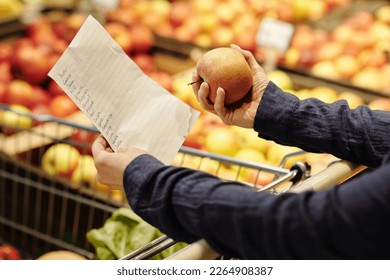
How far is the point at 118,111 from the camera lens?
45.0 inches

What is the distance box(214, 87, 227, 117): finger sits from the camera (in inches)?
50.4

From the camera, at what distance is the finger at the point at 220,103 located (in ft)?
4.20

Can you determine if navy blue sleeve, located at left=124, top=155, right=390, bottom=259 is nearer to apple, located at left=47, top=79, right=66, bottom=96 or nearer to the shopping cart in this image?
the shopping cart

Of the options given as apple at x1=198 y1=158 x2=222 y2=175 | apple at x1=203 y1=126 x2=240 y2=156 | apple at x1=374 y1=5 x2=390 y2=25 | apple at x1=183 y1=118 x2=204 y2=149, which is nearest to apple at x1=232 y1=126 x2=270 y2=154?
apple at x1=203 y1=126 x2=240 y2=156

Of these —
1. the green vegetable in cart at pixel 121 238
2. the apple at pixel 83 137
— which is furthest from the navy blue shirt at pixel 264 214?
the apple at pixel 83 137

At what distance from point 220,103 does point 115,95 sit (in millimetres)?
276

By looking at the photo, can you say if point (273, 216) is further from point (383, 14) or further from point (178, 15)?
point (383, 14)

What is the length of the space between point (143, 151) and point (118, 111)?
12cm

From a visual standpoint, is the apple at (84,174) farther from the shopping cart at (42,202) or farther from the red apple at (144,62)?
the red apple at (144,62)

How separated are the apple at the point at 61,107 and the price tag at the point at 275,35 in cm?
95

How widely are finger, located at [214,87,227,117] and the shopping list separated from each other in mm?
123
